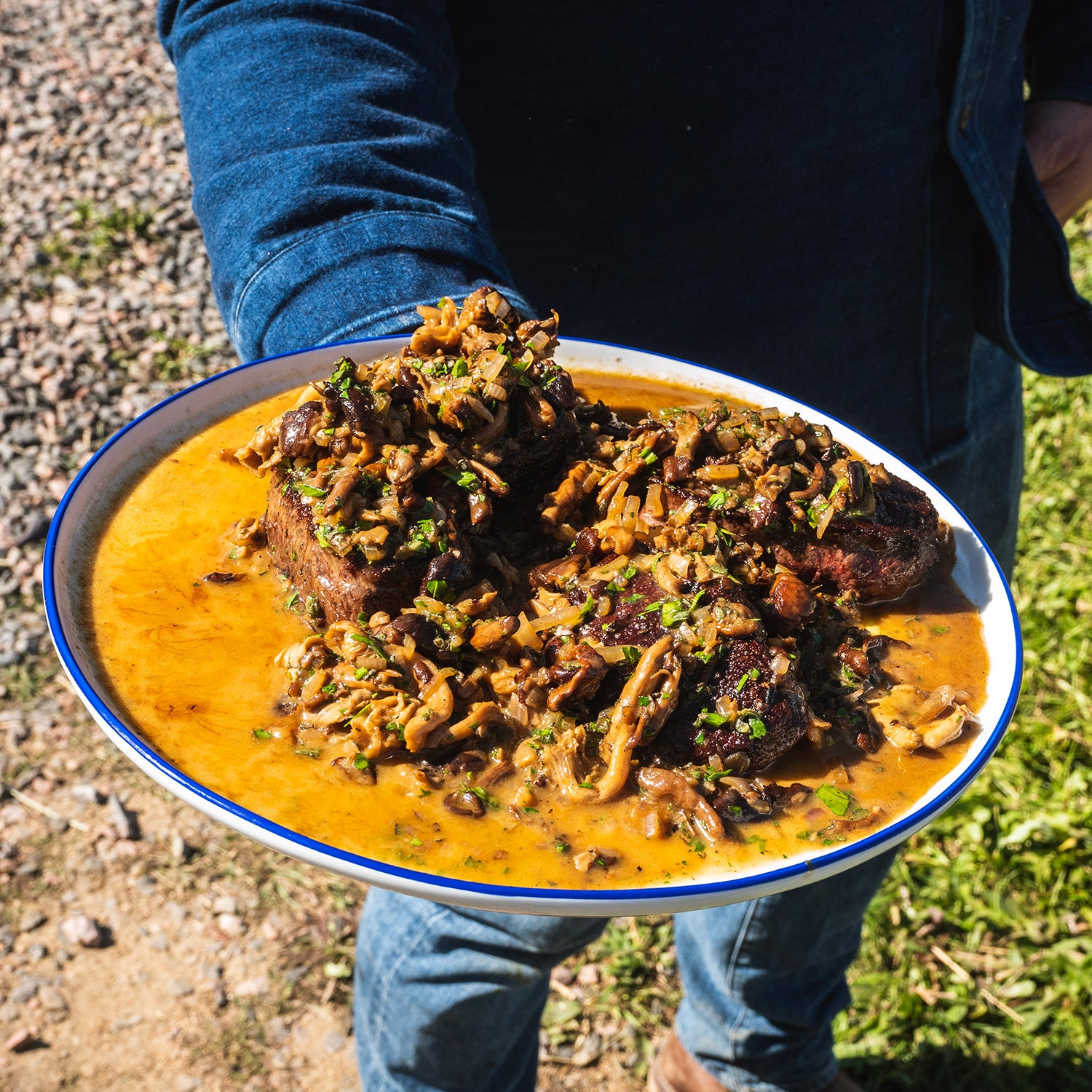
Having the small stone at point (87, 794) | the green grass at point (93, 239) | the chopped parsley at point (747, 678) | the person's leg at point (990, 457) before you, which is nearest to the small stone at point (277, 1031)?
the small stone at point (87, 794)

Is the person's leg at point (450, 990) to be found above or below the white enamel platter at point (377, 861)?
below

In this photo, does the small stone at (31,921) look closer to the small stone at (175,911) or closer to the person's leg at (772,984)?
the small stone at (175,911)

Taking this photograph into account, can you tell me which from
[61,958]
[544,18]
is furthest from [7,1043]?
[544,18]

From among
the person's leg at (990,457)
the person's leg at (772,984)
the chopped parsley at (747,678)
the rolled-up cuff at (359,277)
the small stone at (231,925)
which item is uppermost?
the rolled-up cuff at (359,277)

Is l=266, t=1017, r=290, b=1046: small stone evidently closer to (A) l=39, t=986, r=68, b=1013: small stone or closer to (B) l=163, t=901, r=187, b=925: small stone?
(B) l=163, t=901, r=187, b=925: small stone

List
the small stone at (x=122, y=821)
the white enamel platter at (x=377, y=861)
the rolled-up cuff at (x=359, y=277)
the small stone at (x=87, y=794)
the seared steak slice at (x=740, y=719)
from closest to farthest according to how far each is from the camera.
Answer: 1. the white enamel platter at (x=377, y=861)
2. the seared steak slice at (x=740, y=719)
3. the rolled-up cuff at (x=359, y=277)
4. the small stone at (x=122, y=821)
5. the small stone at (x=87, y=794)

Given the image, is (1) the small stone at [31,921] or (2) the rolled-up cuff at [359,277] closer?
(2) the rolled-up cuff at [359,277]

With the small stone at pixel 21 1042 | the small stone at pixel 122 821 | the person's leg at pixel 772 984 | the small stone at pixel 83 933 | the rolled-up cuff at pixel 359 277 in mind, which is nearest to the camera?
the rolled-up cuff at pixel 359 277

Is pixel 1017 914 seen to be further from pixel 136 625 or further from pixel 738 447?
pixel 136 625

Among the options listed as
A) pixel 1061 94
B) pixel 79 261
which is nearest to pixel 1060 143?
pixel 1061 94
